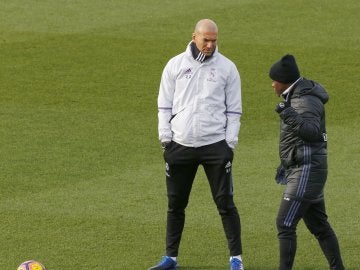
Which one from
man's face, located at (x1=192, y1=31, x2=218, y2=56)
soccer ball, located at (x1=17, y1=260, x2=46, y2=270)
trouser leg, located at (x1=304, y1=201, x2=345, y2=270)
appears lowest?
soccer ball, located at (x1=17, y1=260, x2=46, y2=270)

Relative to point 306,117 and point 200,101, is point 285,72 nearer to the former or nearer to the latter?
point 306,117

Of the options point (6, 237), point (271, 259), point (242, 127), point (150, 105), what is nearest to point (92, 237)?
point (6, 237)

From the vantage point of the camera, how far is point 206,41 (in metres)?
9.77

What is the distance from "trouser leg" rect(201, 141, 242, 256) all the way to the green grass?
16.3 inches

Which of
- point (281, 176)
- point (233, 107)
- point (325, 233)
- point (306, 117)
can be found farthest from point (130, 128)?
point (306, 117)

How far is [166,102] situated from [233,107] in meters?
0.62

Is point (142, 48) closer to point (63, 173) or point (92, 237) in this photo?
point (63, 173)

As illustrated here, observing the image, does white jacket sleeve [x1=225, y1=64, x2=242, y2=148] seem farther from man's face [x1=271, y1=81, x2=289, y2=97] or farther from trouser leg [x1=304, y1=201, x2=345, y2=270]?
trouser leg [x1=304, y1=201, x2=345, y2=270]

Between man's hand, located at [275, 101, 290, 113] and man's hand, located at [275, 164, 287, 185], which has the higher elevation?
man's hand, located at [275, 101, 290, 113]

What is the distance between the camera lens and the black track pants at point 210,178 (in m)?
9.93

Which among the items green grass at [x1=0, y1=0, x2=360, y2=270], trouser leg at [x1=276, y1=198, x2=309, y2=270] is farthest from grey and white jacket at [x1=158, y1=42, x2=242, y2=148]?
green grass at [x1=0, y1=0, x2=360, y2=270]

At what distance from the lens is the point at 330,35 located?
21984 mm

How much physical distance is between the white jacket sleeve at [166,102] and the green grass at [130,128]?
4.31 feet

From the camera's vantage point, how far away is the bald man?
9.88 m
